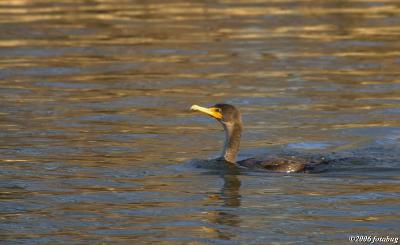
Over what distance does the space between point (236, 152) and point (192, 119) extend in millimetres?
3267

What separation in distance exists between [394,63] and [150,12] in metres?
8.86

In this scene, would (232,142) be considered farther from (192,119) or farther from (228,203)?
(192,119)

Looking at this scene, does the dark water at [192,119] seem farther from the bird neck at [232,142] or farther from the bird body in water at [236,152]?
the bird neck at [232,142]

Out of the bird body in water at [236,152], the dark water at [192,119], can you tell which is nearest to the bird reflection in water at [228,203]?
the dark water at [192,119]

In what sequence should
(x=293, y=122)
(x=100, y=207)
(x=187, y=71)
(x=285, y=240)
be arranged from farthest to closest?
(x=187, y=71), (x=293, y=122), (x=100, y=207), (x=285, y=240)

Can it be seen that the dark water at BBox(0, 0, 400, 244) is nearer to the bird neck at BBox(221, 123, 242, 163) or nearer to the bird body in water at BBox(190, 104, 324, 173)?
the bird body in water at BBox(190, 104, 324, 173)

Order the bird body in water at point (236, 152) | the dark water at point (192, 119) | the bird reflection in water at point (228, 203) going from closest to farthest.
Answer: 1. the bird reflection in water at point (228, 203)
2. the dark water at point (192, 119)
3. the bird body in water at point (236, 152)

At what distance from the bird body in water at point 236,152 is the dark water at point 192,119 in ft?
0.70

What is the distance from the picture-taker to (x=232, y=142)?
46.0 ft

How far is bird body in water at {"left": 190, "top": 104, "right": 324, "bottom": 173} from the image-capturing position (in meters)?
13.5

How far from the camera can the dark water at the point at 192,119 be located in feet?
37.5

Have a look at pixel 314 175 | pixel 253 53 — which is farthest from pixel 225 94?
pixel 314 175

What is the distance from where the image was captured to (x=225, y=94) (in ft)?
61.7

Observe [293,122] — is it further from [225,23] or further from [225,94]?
[225,23]
